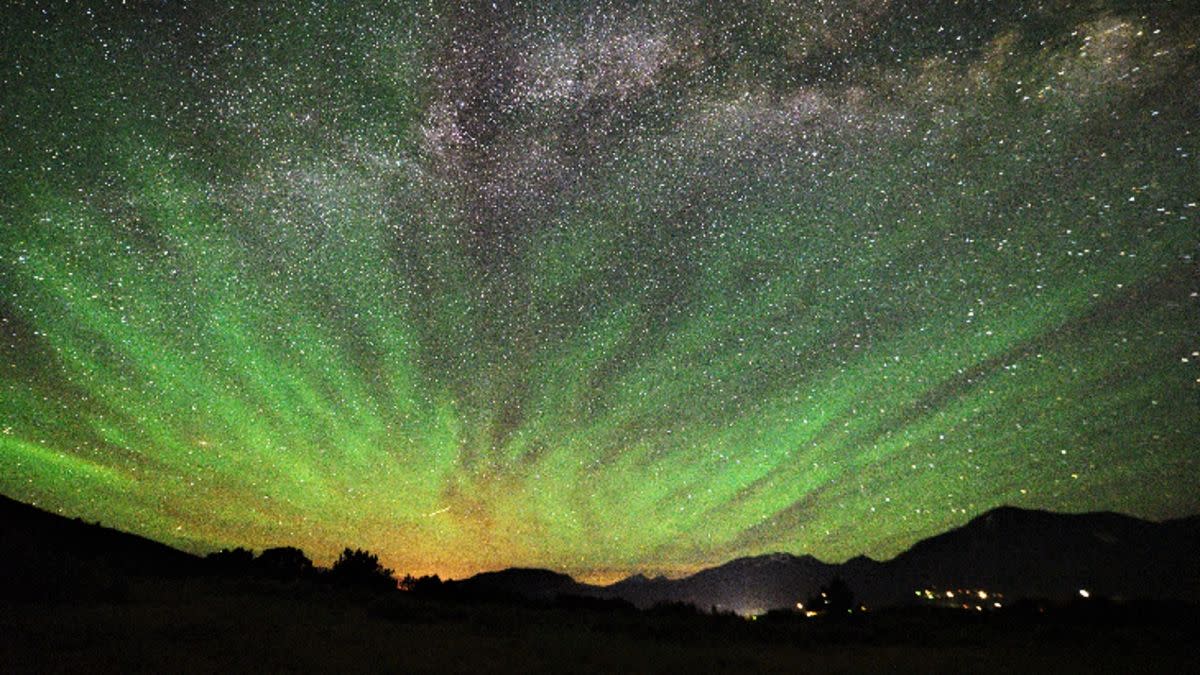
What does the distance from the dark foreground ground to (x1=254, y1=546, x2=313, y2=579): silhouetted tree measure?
9601 millimetres

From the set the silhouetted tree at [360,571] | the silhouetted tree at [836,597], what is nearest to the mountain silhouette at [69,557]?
the silhouetted tree at [360,571]

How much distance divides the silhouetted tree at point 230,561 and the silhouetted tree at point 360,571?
4414 mm

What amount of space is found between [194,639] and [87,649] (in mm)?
1690

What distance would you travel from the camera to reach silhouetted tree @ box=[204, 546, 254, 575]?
2980 cm

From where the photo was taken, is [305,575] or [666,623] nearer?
[666,623]

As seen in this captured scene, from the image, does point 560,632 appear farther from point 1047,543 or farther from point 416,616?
point 1047,543

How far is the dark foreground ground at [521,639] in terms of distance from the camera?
10484 mm

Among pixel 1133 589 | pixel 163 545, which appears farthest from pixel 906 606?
pixel 1133 589

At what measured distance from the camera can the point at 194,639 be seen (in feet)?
38.7

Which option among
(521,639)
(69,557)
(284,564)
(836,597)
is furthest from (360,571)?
(836,597)

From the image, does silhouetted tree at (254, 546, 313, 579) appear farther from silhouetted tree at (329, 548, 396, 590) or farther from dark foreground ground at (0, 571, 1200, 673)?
dark foreground ground at (0, 571, 1200, 673)

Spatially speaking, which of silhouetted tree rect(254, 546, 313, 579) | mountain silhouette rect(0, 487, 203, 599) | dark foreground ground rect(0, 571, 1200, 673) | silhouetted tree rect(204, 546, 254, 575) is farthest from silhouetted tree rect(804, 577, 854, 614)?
mountain silhouette rect(0, 487, 203, 599)

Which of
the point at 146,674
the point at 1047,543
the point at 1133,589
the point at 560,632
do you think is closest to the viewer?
the point at 146,674

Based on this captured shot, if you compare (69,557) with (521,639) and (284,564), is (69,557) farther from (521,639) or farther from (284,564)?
(521,639)
